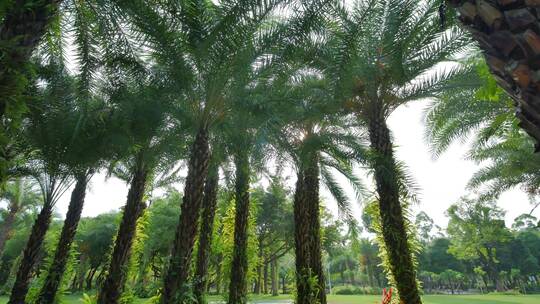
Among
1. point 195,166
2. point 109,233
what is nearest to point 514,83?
point 195,166

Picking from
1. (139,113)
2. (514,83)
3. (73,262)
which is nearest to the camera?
(514,83)

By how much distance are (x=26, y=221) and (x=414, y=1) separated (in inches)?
1619

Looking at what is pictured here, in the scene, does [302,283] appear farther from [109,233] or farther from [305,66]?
[109,233]

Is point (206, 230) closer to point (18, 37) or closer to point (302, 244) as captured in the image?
point (302, 244)

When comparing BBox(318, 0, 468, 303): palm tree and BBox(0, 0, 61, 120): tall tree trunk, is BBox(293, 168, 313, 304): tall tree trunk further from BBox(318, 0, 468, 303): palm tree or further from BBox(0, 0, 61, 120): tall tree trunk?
BBox(0, 0, 61, 120): tall tree trunk

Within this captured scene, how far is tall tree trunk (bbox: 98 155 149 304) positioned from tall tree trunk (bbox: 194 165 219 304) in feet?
7.07

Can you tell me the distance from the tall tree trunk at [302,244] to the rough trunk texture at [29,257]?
306 inches

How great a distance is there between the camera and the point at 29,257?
32.6ft

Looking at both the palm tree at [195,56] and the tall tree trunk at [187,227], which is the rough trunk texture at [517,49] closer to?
the palm tree at [195,56]

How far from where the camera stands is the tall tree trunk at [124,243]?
9.45 m

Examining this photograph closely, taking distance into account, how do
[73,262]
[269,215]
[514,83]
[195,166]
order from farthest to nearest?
[269,215] → [73,262] → [195,166] → [514,83]

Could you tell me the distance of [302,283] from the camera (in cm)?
870

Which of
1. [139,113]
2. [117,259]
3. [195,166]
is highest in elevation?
[139,113]

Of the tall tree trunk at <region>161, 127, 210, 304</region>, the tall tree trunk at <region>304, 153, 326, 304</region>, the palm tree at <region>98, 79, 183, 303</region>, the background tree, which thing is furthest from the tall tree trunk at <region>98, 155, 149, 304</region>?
the background tree
